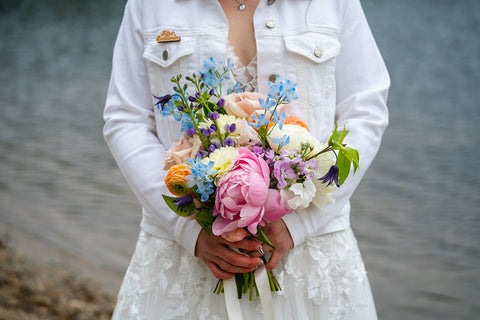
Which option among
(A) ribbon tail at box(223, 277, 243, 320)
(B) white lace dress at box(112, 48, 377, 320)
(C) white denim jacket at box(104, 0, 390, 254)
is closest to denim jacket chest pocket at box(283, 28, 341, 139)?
(C) white denim jacket at box(104, 0, 390, 254)

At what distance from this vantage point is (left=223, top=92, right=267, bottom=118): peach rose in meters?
1.06

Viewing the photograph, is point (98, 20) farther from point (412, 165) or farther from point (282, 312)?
point (282, 312)

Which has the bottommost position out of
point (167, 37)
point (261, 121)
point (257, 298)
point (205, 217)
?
point (257, 298)

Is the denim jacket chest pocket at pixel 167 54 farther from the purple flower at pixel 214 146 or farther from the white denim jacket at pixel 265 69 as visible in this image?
the purple flower at pixel 214 146

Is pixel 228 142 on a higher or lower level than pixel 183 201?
higher

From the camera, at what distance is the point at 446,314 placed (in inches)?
111

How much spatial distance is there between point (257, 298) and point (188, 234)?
24 cm

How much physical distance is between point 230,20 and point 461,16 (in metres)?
7.20

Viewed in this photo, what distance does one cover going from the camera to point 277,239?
1116mm

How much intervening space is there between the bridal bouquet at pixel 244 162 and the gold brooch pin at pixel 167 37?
22cm

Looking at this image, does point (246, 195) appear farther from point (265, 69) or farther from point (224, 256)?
point (265, 69)

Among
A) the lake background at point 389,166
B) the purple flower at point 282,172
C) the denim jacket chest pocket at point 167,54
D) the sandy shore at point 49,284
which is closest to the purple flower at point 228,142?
the purple flower at point 282,172

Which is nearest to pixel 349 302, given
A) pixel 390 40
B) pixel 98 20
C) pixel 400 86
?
pixel 400 86

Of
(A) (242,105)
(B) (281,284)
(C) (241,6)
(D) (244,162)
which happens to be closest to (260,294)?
(B) (281,284)
